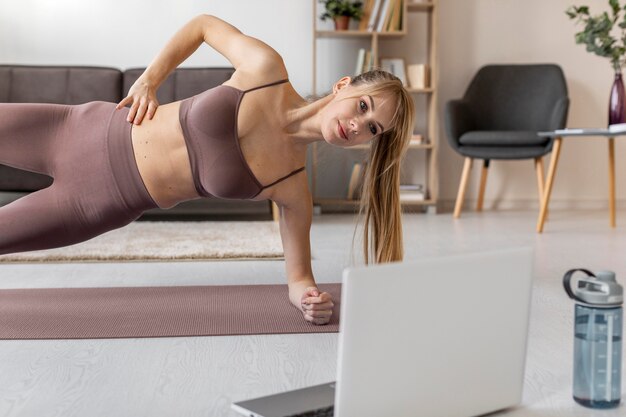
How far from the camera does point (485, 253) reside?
1153 millimetres

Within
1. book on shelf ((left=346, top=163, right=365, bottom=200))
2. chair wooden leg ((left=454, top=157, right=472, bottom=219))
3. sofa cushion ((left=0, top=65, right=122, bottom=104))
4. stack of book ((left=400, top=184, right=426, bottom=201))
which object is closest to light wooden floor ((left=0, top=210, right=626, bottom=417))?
sofa cushion ((left=0, top=65, right=122, bottom=104))

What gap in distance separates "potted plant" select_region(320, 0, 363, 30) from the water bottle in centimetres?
398

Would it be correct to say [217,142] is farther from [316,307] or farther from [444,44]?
[444,44]

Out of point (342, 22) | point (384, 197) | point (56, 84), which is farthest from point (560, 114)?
point (384, 197)

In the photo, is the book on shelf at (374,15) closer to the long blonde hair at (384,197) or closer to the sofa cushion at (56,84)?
the sofa cushion at (56,84)

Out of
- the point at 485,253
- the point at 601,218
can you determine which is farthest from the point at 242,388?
the point at 601,218

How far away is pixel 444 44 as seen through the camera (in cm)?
545

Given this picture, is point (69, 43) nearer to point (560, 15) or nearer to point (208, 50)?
point (208, 50)

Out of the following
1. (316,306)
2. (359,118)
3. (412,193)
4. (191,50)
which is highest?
(191,50)

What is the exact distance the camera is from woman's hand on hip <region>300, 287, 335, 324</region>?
6.43 ft

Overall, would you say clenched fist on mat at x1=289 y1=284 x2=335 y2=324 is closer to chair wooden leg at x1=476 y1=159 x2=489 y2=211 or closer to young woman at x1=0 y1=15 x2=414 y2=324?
young woman at x1=0 y1=15 x2=414 y2=324

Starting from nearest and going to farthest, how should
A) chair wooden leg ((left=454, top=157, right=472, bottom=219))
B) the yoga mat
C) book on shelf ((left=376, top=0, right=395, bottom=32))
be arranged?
the yoga mat < chair wooden leg ((left=454, top=157, right=472, bottom=219)) < book on shelf ((left=376, top=0, right=395, bottom=32))

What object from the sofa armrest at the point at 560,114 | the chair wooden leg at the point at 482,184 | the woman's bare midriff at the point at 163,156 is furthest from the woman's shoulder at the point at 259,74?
the chair wooden leg at the point at 482,184

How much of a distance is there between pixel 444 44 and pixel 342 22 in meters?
0.79
